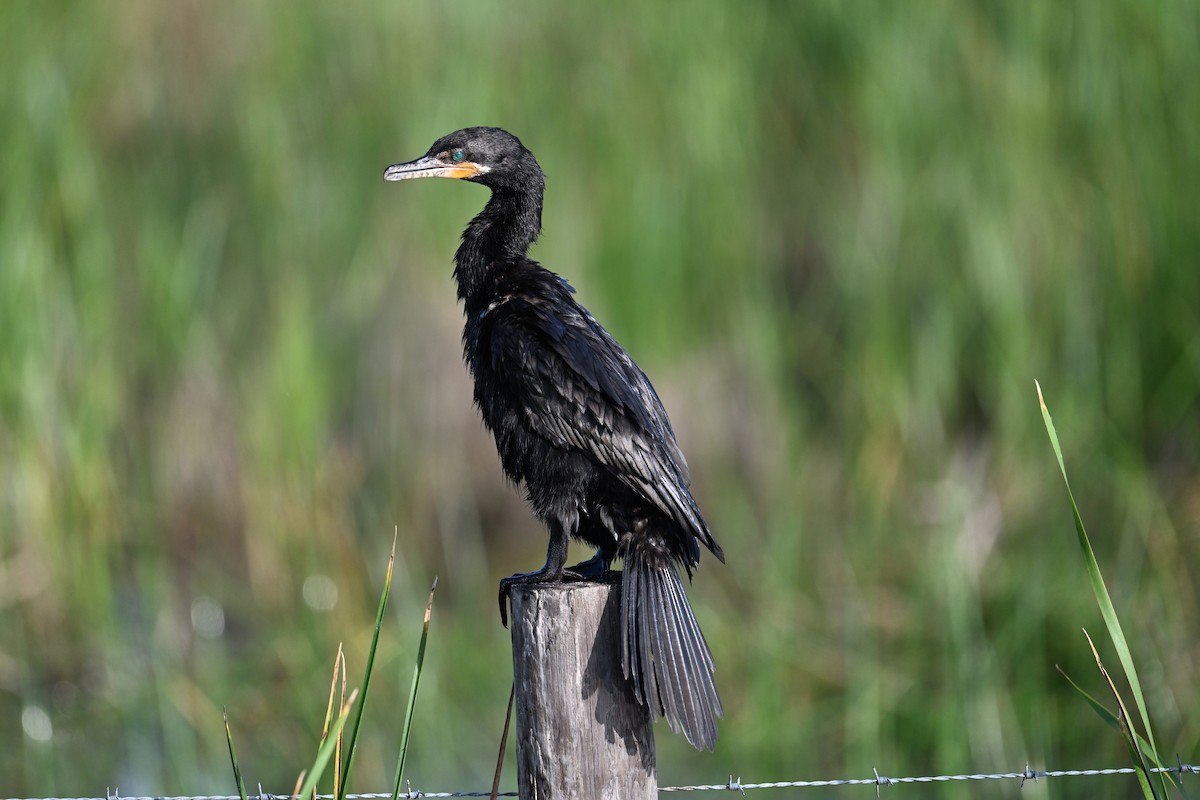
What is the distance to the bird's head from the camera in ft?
9.61

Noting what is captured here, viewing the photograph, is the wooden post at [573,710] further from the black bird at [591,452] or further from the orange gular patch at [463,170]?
the orange gular patch at [463,170]

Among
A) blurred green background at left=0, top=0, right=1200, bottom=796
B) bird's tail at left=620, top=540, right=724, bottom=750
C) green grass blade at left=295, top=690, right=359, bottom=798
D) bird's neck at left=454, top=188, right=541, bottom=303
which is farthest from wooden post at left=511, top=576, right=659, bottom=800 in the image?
blurred green background at left=0, top=0, right=1200, bottom=796

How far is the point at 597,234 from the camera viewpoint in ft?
17.0

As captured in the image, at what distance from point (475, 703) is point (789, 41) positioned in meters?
2.78

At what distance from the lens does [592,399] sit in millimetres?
2426

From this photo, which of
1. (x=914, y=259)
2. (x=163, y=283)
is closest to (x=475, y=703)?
(x=163, y=283)

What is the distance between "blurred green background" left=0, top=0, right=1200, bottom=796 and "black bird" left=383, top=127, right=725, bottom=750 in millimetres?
1458

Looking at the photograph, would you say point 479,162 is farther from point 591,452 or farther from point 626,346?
point 626,346

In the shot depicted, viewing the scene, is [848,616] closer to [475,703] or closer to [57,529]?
[475,703]

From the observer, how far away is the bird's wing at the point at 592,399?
2.35m

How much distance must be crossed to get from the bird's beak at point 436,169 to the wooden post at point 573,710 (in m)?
1.17

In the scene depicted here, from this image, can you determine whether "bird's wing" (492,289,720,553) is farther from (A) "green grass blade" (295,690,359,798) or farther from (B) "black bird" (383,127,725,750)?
(A) "green grass blade" (295,690,359,798)

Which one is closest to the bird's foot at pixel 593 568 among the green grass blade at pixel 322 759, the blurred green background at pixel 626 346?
the green grass blade at pixel 322 759

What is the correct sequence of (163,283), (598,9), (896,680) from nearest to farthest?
(896,680) → (163,283) → (598,9)
